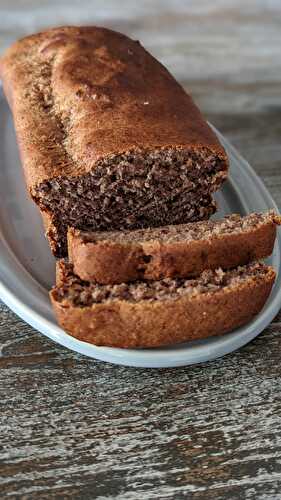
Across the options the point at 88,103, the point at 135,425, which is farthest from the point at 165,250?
the point at 88,103

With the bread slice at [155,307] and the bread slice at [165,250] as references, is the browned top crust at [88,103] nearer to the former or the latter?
the bread slice at [165,250]

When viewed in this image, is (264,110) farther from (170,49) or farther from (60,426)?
(60,426)

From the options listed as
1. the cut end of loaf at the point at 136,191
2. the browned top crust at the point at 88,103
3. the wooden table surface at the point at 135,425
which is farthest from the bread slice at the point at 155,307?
the browned top crust at the point at 88,103

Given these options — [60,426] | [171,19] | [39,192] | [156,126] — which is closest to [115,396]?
[60,426]

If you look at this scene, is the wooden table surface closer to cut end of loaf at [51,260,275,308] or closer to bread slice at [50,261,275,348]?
bread slice at [50,261,275,348]

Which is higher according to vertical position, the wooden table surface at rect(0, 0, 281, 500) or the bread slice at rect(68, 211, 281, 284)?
the bread slice at rect(68, 211, 281, 284)

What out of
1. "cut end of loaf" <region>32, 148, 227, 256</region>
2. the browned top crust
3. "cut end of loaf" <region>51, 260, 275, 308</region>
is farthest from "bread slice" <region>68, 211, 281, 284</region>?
the browned top crust

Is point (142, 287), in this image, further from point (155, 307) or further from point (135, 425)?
point (135, 425)
